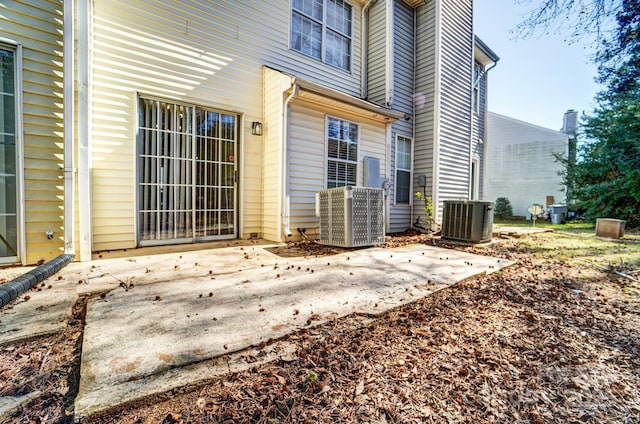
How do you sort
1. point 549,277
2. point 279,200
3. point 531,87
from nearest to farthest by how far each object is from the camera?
point 549,277
point 279,200
point 531,87

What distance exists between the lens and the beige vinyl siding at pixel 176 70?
3910mm

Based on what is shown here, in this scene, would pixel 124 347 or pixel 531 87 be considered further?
pixel 531 87

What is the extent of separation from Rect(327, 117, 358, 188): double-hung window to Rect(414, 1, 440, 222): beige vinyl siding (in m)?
2.38

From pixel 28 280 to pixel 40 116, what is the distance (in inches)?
78.1

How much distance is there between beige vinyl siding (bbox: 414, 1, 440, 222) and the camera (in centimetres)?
720

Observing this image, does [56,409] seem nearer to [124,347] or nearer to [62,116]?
[124,347]

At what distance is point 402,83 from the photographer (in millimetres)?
7266

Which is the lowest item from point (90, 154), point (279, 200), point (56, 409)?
point (56, 409)

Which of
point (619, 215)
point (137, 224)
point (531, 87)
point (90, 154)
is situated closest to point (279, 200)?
point (137, 224)

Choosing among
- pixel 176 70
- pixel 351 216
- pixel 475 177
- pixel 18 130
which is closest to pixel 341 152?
pixel 351 216

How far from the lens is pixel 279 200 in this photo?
4.95m

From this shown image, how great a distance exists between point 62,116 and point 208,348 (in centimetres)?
354

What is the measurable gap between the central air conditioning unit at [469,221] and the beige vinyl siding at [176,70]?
383 centimetres

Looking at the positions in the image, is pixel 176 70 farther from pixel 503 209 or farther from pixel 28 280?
pixel 503 209
